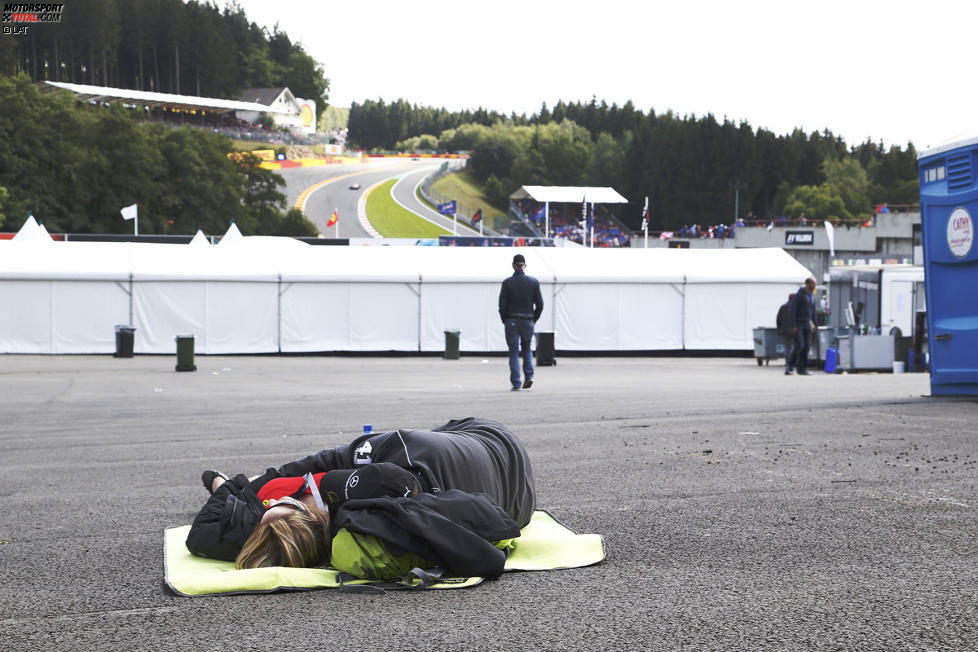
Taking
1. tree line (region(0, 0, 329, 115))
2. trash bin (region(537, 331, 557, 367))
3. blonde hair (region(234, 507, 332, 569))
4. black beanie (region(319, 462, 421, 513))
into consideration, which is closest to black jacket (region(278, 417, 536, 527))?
black beanie (region(319, 462, 421, 513))

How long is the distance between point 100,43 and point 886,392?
A: 453ft

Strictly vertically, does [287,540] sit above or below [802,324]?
below

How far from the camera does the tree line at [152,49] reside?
133m

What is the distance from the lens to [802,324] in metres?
20.8

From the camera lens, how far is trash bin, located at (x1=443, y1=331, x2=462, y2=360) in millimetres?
25828

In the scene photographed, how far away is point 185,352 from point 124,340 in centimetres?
495

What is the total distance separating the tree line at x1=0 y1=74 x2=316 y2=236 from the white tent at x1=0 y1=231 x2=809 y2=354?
26.7m

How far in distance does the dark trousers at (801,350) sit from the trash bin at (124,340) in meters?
14.6

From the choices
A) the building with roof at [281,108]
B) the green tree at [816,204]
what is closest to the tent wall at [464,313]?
the green tree at [816,204]

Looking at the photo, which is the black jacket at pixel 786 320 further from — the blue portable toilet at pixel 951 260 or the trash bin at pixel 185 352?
the trash bin at pixel 185 352

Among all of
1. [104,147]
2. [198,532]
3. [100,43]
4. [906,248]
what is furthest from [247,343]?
[100,43]

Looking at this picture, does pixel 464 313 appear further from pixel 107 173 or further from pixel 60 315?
pixel 107 173

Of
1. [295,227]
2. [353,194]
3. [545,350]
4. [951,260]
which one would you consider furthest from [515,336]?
[353,194]

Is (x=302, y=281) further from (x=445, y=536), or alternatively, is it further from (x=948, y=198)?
(x=445, y=536)
